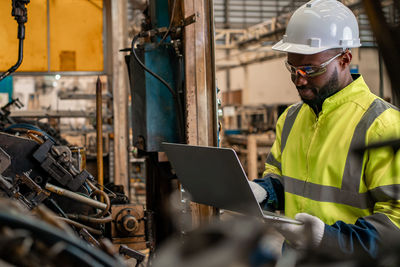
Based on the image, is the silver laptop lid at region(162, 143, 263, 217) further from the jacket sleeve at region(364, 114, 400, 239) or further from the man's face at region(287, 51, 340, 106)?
the man's face at region(287, 51, 340, 106)

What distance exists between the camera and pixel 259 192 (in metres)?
2.08

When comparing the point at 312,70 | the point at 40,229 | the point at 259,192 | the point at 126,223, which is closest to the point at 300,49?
the point at 312,70

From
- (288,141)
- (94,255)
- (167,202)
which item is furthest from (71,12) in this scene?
(94,255)

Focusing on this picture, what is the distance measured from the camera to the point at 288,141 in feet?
6.98

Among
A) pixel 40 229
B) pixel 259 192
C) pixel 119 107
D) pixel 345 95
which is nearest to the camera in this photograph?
pixel 40 229

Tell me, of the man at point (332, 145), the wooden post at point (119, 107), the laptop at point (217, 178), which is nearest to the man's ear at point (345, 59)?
the man at point (332, 145)

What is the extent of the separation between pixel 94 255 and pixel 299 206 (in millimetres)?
1512

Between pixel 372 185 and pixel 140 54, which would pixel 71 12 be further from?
pixel 372 185

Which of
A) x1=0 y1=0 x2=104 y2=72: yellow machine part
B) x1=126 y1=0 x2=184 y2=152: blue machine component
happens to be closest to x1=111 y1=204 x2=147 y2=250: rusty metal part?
x1=126 y1=0 x2=184 y2=152: blue machine component

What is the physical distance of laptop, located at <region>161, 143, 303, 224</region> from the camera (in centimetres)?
147

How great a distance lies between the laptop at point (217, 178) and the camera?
147 centimetres

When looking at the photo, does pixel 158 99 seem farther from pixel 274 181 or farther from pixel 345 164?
pixel 345 164

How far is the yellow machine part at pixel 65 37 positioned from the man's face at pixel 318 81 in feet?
13.0

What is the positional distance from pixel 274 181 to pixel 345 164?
20.9 inches
